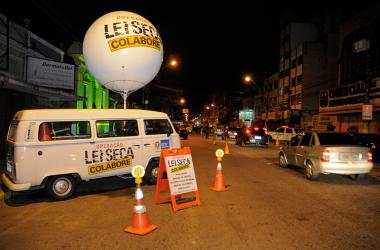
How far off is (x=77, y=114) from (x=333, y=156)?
7.68 meters

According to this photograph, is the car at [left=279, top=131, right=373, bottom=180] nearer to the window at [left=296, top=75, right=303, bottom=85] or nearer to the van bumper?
the van bumper

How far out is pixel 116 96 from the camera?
36.9 meters

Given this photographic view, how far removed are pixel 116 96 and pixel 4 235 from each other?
105 ft

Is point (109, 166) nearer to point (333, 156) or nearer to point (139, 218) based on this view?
point (139, 218)

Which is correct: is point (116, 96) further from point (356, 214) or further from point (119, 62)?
point (356, 214)

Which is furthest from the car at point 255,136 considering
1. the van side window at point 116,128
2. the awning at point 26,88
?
the van side window at point 116,128

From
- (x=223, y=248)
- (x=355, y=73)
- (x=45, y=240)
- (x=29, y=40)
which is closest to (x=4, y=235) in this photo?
(x=45, y=240)

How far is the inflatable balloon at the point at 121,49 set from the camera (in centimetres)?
1020

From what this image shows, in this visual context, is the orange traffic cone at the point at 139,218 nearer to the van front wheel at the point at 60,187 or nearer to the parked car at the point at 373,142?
the van front wheel at the point at 60,187

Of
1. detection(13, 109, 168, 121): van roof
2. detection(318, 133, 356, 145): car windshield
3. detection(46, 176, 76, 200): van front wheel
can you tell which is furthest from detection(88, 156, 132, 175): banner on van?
detection(318, 133, 356, 145): car windshield

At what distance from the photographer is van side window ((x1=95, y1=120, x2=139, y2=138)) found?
29.8 ft

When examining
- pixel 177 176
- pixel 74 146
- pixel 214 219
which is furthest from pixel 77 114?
pixel 214 219

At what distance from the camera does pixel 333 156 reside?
10.4m

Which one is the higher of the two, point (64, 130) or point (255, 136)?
point (64, 130)
